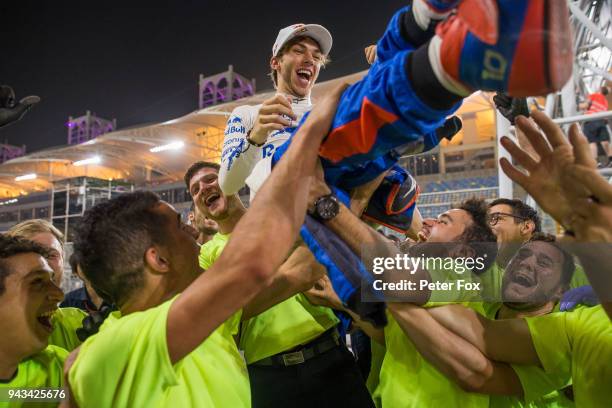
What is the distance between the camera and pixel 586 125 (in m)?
4.93

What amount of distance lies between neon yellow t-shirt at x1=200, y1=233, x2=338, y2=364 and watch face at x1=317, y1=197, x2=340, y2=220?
104 centimetres

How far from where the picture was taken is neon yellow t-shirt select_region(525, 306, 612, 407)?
4.74 feet

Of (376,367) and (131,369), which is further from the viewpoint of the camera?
(376,367)

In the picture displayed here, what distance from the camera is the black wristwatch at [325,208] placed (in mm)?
1352

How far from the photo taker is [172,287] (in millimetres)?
1552

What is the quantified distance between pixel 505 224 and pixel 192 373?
7.76ft

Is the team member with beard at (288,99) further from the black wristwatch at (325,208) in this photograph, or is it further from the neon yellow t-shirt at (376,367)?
the neon yellow t-shirt at (376,367)

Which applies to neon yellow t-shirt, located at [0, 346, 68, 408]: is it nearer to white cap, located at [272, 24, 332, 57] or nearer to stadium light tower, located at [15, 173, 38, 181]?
white cap, located at [272, 24, 332, 57]

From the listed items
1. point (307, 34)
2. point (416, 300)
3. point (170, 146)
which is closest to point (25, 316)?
point (416, 300)

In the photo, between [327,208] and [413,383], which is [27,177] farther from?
[327,208]

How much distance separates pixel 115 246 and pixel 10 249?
0.65 m

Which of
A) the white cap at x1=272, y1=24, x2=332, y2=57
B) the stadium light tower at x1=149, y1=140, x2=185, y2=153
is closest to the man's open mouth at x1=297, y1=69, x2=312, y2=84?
the white cap at x1=272, y1=24, x2=332, y2=57

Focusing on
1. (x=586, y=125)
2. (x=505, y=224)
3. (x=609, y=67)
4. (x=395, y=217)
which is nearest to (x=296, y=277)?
(x=395, y=217)

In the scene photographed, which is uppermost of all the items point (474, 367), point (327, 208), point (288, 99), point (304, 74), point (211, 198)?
point (304, 74)
